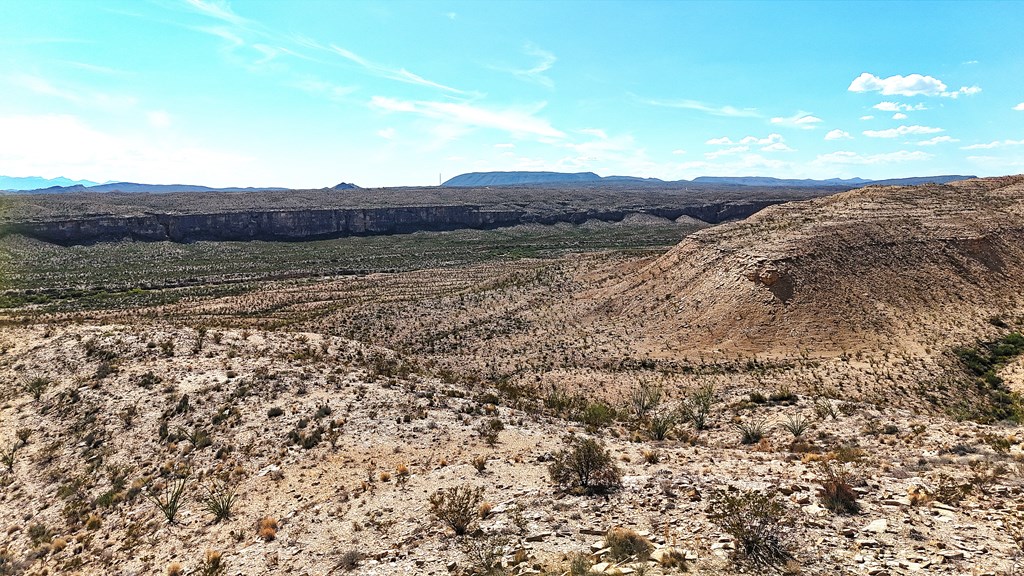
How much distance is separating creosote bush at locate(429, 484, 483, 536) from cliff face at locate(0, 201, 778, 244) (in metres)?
83.2

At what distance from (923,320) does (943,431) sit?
15.7m

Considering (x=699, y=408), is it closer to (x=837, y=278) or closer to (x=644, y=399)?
(x=644, y=399)

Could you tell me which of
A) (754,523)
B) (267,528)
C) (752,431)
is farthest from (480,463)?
(752,431)

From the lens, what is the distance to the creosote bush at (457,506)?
8.64 m

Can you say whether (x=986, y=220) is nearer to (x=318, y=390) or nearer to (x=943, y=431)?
(x=943, y=431)

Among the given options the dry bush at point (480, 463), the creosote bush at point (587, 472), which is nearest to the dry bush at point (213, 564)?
the dry bush at point (480, 463)

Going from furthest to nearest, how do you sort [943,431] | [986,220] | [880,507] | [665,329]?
[986,220], [665,329], [943,431], [880,507]

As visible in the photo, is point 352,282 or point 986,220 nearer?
point 986,220

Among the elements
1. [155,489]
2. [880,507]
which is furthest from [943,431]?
[155,489]

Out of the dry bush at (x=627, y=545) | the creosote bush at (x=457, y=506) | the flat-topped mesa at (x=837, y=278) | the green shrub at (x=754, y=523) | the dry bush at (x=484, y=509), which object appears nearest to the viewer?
the green shrub at (x=754, y=523)

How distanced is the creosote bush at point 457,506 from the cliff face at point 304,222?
8319cm

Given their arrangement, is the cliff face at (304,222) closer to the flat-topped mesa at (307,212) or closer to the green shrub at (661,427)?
the flat-topped mesa at (307,212)

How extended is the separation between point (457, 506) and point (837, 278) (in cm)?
2663

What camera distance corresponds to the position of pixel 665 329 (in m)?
28.4
